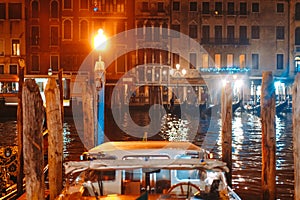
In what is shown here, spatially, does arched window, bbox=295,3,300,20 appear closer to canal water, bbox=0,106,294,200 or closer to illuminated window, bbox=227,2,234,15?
illuminated window, bbox=227,2,234,15

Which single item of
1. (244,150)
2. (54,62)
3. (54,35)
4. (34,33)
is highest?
(34,33)

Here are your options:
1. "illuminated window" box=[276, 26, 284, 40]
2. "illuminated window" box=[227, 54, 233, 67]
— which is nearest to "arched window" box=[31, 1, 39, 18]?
"illuminated window" box=[227, 54, 233, 67]

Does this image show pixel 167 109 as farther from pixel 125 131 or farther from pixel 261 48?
pixel 125 131

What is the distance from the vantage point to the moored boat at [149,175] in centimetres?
523

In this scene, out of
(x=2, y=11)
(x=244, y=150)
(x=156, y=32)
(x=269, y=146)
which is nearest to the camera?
(x=269, y=146)

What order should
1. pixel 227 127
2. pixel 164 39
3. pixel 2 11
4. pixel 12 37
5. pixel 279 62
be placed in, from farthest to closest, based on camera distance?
1. pixel 279 62
2. pixel 164 39
3. pixel 2 11
4. pixel 12 37
5. pixel 227 127

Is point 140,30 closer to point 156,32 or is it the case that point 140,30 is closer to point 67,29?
point 156,32

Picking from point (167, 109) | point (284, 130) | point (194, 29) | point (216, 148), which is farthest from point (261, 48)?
point (216, 148)

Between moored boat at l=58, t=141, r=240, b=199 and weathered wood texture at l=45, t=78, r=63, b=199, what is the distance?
71 centimetres

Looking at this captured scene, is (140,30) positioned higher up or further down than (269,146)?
higher up

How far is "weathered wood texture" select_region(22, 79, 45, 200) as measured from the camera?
536cm

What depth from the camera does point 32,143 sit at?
5434 mm

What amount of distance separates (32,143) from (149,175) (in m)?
1.44

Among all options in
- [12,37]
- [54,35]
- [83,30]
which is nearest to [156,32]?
[83,30]
